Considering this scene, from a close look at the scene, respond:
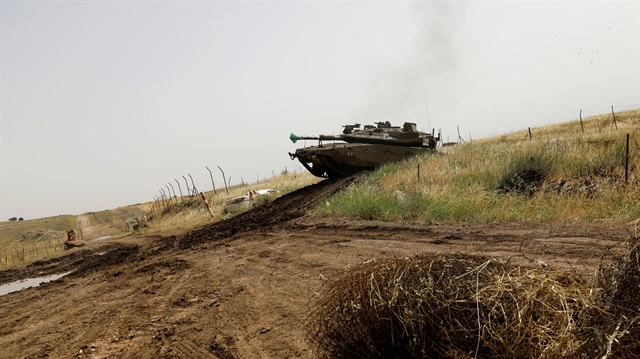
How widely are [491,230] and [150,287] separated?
20.1 ft

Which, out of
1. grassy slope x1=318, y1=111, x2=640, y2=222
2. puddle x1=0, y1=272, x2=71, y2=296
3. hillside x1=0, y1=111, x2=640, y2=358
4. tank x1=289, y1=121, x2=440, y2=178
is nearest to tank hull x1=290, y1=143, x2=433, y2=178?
tank x1=289, y1=121, x2=440, y2=178

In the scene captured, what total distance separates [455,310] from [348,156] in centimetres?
1691

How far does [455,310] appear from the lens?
3.06 metres

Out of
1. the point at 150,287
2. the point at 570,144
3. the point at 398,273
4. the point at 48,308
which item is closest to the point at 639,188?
the point at 570,144

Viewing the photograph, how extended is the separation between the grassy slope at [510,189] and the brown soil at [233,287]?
0.91m

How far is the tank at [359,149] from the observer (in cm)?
1994

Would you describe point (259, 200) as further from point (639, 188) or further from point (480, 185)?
point (639, 188)

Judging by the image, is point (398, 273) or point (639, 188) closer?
point (398, 273)

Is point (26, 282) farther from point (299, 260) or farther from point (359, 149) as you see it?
point (359, 149)

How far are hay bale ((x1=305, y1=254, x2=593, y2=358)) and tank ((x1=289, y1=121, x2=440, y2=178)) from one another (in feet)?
53.1

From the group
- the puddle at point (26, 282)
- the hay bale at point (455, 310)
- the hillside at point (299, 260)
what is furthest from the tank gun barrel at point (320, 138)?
the hay bale at point (455, 310)

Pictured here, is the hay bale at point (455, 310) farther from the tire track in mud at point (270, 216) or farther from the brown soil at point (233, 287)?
the tire track in mud at point (270, 216)

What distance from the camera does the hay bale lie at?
9.29 feet

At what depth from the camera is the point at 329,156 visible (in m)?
20.0
